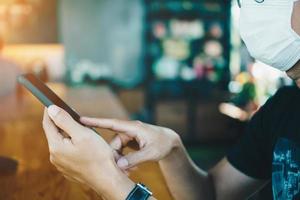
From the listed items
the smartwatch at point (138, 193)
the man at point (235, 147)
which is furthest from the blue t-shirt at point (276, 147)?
the smartwatch at point (138, 193)

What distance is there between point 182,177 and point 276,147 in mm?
265

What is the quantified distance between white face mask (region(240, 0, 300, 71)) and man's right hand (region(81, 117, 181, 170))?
311 millimetres

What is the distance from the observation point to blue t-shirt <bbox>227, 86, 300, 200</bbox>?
126 cm

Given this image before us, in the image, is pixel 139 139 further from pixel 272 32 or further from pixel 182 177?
pixel 272 32

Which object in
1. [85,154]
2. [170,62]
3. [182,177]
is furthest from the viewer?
[170,62]

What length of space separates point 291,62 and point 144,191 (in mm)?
487

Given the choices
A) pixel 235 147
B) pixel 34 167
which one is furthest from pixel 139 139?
pixel 34 167

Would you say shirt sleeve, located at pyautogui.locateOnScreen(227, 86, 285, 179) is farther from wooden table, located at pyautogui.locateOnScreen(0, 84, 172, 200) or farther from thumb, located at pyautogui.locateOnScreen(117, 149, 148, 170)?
thumb, located at pyautogui.locateOnScreen(117, 149, 148, 170)

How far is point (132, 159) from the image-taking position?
119cm

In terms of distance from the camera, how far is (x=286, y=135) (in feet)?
4.41

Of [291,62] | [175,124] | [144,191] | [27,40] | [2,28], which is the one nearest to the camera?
[144,191]

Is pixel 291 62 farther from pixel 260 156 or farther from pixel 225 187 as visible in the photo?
pixel 225 187

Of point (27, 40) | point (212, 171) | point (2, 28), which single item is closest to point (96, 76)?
point (27, 40)

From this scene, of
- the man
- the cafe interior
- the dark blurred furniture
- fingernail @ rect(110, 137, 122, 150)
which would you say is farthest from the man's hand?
the dark blurred furniture
